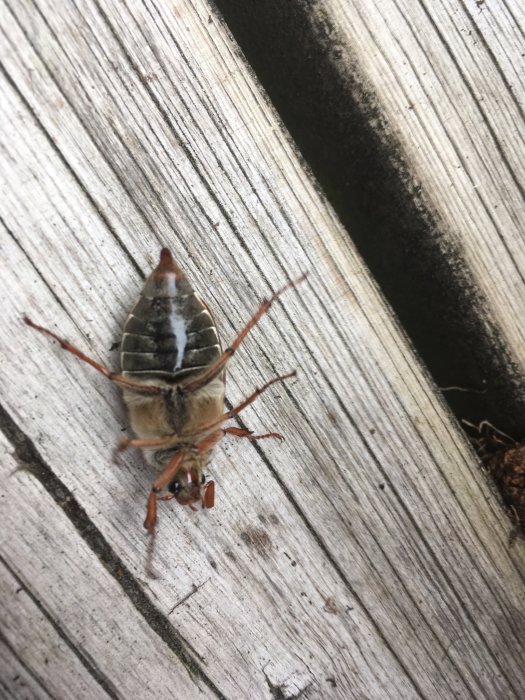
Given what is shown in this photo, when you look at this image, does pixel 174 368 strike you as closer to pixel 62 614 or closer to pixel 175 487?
pixel 175 487

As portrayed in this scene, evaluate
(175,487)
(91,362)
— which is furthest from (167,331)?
(175,487)

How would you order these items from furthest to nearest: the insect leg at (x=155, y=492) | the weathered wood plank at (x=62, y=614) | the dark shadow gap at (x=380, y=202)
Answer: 1. the dark shadow gap at (x=380, y=202)
2. the insect leg at (x=155, y=492)
3. the weathered wood plank at (x=62, y=614)

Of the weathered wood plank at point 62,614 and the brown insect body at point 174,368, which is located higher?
the brown insect body at point 174,368

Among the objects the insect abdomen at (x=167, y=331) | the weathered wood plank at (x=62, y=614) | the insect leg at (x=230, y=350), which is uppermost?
the insect abdomen at (x=167, y=331)

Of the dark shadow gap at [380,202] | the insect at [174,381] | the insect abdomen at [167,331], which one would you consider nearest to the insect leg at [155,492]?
the insect at [174,381]

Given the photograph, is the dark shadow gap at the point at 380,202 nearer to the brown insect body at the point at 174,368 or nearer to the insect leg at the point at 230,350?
the insect leg at the point at 230,350

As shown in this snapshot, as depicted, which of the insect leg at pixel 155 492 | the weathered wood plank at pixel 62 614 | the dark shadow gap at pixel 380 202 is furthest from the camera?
the dark shadow gap at pixel 380 202

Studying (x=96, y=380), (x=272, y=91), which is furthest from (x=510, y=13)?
(x=96, y=380)
